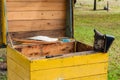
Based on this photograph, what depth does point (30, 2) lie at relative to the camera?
→ 509 centimetres

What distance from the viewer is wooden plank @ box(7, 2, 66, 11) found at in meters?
4.94

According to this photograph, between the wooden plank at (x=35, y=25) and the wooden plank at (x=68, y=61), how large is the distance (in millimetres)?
1543

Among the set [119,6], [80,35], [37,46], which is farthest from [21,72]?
[119,6]

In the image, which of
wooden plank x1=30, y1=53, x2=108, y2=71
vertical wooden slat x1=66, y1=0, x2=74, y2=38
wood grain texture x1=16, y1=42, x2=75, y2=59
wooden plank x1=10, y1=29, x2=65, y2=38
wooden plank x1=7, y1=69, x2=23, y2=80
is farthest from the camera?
vertical wooden slat x1=66, y1=0, x2=74, y2=38

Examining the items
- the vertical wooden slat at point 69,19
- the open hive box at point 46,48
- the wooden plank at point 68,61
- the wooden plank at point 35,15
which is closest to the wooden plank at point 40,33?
the open hive box at point 46,48

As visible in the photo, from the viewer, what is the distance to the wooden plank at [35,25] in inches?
197

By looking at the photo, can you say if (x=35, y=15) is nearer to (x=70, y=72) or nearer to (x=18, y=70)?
(x=18, y=70)

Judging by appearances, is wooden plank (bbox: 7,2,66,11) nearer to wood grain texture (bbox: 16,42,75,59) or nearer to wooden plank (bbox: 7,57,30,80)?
wood grain texture (bbox: 16,42,75,59)

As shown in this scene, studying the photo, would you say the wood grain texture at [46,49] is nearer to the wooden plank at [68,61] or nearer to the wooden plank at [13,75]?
the wooden plank at [13,75]

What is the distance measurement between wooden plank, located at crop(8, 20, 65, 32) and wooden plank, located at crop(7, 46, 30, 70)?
751 mm

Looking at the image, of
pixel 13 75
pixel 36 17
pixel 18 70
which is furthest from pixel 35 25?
pixel 18 70

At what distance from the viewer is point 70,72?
378 cm

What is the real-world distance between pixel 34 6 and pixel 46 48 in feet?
2.56

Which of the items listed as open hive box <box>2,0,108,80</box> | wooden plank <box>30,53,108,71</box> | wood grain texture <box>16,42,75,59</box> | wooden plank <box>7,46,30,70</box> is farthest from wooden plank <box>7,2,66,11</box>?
wooden plank <box>30,53,108,71</box>
